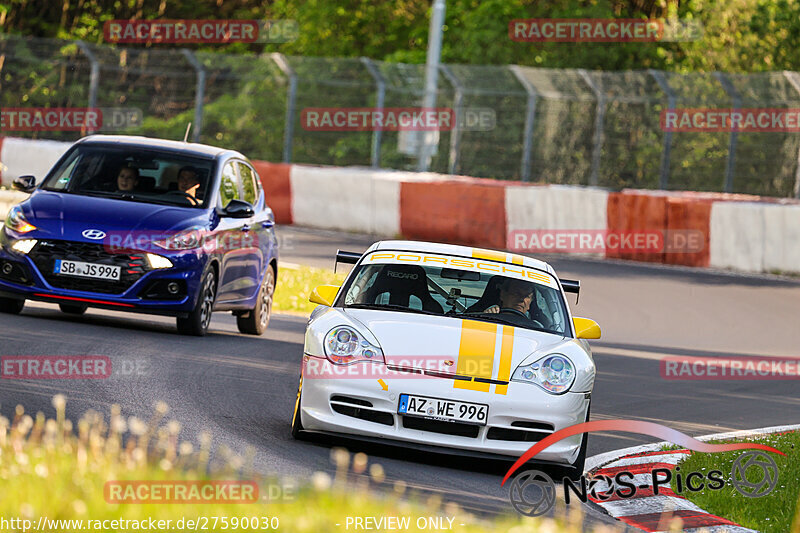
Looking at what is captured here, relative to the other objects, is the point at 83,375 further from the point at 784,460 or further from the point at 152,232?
the point at 784,460

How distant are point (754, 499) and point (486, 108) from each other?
22.6 m

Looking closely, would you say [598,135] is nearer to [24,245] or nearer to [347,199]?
[347,199]

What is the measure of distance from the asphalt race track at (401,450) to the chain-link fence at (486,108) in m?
5.17

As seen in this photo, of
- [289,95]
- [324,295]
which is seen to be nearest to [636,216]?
[289,95]

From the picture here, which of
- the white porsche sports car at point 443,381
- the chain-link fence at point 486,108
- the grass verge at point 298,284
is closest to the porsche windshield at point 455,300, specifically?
the white porsche sports car at point 443,381

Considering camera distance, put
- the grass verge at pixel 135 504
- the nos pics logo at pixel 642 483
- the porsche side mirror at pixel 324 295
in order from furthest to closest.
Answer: the porsche side mirror at pixel 324 295
the nos pics logo at pixel 642 483
the grass verge at pixel 135 504

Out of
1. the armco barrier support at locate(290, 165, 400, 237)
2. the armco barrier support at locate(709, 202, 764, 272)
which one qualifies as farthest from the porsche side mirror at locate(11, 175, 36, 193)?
the armco barrier support at locate(290, 165, 400, 237)

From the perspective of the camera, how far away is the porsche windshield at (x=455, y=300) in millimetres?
9133


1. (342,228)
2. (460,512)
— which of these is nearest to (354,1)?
(342,228)

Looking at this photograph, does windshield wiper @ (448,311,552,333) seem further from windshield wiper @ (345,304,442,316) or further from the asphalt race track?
the asphalt race track

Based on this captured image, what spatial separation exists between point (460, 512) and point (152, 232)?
5917 mm

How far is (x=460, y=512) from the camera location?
21.8ft

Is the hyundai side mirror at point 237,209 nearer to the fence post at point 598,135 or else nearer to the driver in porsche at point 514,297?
the driver in porsche at point 514,297

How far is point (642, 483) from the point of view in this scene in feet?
27.9
